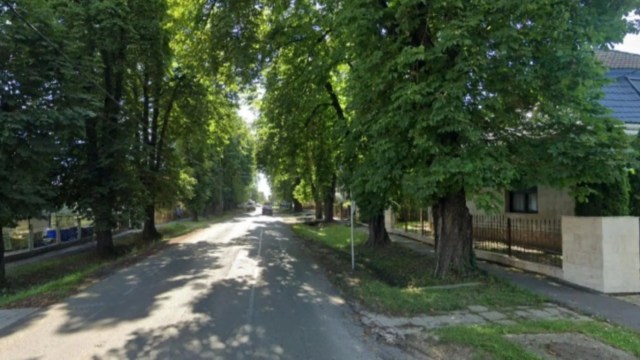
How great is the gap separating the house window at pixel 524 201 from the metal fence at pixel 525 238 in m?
2.11

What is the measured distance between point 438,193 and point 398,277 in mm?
3472

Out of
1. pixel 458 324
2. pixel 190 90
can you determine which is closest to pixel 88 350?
pixel 458 324

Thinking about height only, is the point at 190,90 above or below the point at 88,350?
above

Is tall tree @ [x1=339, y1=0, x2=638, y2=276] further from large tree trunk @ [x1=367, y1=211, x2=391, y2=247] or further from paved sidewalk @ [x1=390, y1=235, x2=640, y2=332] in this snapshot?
large tree trunk @ [x1=367, y1=211, x2=391, y2=247]

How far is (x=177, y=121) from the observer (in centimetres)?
3008

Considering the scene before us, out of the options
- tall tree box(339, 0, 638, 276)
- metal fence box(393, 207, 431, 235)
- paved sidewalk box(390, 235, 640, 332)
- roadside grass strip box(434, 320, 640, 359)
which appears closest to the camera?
roadside grass strip box(434, 320, 640, 359)

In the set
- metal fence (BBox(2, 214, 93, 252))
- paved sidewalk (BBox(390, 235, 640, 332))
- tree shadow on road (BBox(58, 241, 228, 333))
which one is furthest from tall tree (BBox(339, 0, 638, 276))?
metal fence (BBox(2, 214, 93, 252))

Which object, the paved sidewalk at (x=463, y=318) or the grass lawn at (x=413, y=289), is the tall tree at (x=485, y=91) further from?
the paved sidewalk at (x=463, y=318)

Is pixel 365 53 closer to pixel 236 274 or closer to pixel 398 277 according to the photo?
pixel 398 277

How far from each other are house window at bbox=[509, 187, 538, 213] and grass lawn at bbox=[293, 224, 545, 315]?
5.21 m

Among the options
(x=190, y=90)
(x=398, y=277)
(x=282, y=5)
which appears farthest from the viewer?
(x=190, y=90)

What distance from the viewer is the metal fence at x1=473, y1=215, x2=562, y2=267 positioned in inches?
529

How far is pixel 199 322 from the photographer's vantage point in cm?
816

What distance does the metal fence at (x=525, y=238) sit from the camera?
13.4 m
